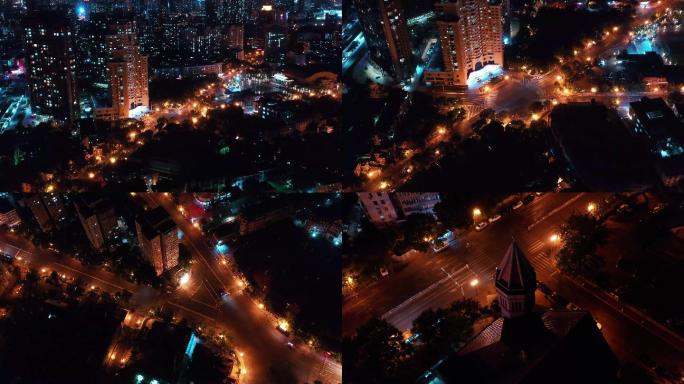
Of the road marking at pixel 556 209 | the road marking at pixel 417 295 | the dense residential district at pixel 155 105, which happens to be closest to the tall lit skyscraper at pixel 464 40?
the dense residential district at pixel 155 105

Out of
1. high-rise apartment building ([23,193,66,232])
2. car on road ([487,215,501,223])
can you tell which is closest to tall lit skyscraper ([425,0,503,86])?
car on road ([487,215,501,223])

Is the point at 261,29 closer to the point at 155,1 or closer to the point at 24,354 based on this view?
the point at 155,1

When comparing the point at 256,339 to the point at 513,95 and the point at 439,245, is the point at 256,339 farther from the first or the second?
the point at 513,95

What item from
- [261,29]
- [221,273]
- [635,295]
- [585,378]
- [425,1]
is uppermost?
Answer: [425,1]

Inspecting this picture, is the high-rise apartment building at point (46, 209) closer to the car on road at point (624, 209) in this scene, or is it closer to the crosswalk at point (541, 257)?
the crosswalk at point (541, 257)

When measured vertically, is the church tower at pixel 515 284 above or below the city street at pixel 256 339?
above

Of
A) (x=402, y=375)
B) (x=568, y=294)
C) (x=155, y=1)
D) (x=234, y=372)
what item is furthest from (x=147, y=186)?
(x=155, y=1)
